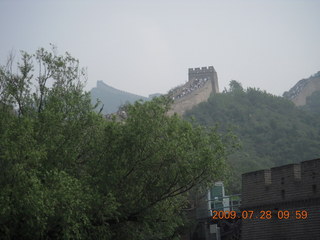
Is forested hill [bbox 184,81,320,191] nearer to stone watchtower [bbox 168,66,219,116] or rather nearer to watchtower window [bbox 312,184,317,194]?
stone watchtower [bbox 168,66,219,116]

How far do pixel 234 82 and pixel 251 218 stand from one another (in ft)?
248

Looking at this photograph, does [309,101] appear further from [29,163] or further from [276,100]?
[29,163]

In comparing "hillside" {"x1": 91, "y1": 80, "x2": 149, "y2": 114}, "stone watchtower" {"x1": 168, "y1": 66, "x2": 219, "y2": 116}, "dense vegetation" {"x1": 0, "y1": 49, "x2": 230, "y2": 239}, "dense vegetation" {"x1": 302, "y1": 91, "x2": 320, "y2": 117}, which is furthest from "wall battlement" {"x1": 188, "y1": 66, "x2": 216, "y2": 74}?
"hillside" {"x1": 91, "y1": 80, "x2": 149, "y2": 114}

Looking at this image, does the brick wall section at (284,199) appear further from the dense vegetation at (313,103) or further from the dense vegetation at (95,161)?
the dense vegetation at (313,103)

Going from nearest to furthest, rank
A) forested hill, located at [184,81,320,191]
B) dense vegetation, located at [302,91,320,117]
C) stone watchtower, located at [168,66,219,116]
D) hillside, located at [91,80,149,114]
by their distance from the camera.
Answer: forested hill, located at [184,81,320,191] → stone watchtower, located at [168,66,219,116] → dense vegetation, located at [302,91,320,117] → hillside, located at [91,80,149,114]

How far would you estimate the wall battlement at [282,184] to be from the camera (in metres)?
16.6

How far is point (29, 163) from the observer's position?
1523cm

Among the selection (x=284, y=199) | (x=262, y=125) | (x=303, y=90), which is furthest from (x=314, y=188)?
(x=303, y=90)

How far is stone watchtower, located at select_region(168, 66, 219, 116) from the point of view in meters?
73.9

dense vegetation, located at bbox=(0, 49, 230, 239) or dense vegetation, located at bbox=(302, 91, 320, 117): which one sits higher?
dense vegetation, located at bbox=(302, 91, 320, 117)

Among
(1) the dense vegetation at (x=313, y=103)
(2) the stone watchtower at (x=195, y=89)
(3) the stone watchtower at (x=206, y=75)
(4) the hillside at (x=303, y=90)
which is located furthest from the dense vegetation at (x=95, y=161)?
(4) the hillside at (x=303, y=90)

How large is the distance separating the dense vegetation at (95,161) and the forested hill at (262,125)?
3042cm

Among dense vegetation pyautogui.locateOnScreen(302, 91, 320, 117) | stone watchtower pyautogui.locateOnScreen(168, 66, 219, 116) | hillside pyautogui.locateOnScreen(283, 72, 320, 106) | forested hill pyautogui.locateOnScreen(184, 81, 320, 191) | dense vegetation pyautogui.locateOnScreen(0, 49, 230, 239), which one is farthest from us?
hillside pyautogui.locateOnScreen(283, 72, 320, 106)
